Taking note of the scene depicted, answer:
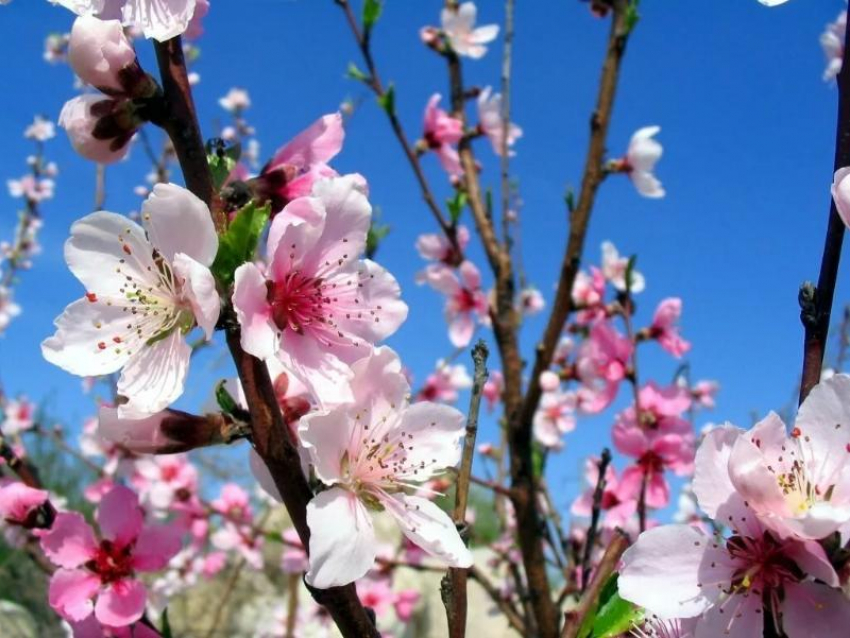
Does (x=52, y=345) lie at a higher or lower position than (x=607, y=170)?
lower

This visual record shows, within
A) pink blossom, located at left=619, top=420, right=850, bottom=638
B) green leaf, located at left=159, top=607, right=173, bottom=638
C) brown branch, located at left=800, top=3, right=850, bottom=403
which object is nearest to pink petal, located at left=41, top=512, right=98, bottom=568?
green leaf, located at left=159, top=607, right=173, bottom=638

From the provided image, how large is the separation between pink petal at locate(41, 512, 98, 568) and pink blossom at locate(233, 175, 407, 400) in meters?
0.62

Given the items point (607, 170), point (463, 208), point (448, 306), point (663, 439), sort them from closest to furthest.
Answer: point (663, 439)
point (607, 170)
point (463, 208)
point (448, 306)

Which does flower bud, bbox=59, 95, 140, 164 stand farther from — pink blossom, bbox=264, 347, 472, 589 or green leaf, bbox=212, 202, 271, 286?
pink blossom, bbox=264, 347, 472, 589

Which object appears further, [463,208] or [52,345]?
[463,208]

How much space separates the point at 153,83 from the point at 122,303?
1.00ft

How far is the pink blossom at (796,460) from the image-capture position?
31.1 inches

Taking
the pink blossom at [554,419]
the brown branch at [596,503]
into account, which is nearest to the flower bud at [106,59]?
the brown branch at [596,503]

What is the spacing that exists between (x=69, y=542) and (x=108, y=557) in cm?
7

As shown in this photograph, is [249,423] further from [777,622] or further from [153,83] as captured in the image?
[777,622]

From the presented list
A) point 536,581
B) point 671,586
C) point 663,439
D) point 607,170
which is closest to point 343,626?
point 671,586

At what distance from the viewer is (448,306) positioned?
11.8 ft

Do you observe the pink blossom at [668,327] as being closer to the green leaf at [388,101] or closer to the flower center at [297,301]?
the green leaf at [388,101]

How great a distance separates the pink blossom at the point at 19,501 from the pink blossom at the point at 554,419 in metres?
2.78
